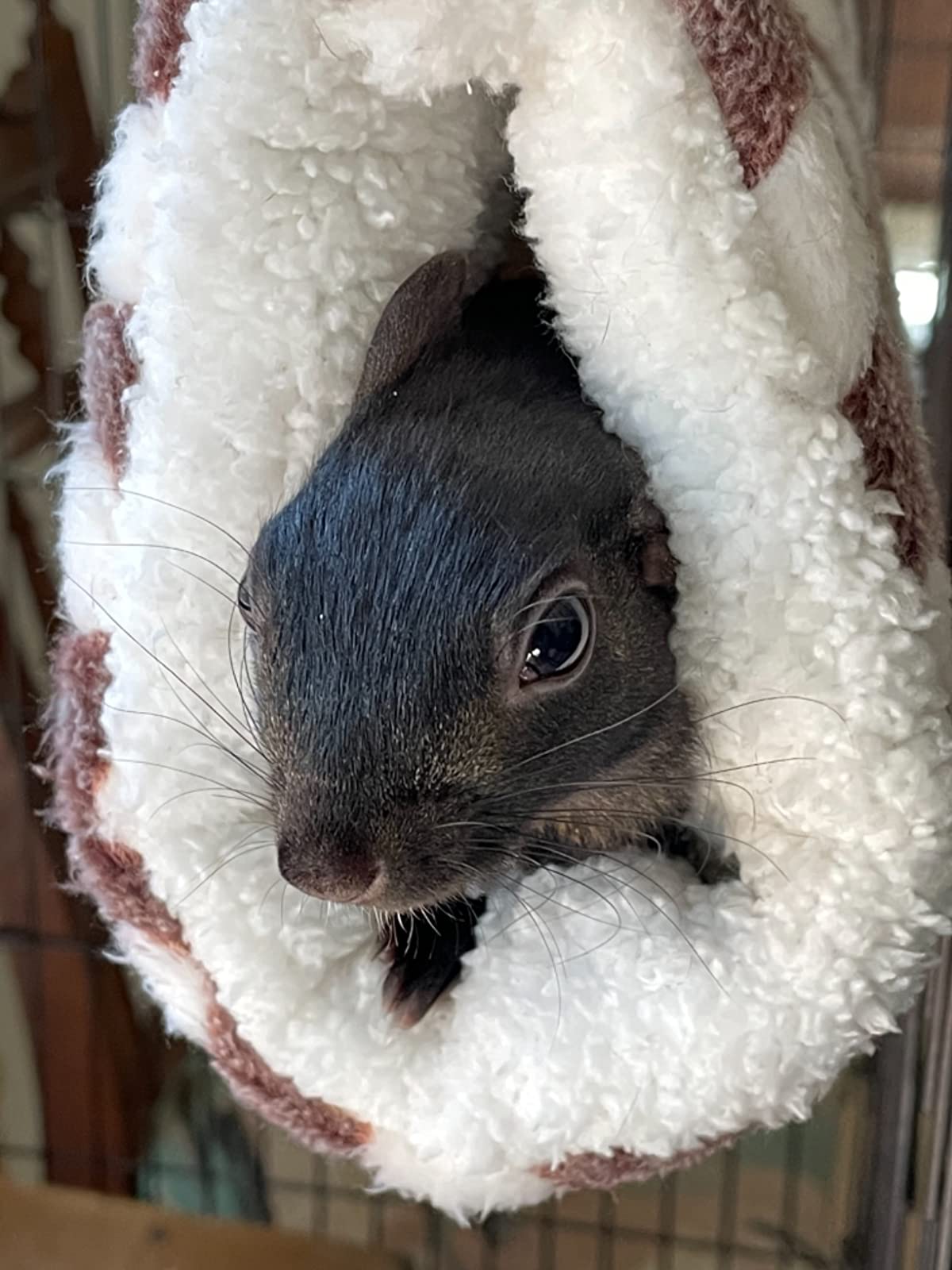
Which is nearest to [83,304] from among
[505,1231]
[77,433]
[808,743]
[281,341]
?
[77,433]

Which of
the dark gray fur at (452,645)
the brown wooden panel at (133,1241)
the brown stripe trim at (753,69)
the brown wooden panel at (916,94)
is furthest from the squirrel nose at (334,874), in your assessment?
the brown wooden panel at (916,94)

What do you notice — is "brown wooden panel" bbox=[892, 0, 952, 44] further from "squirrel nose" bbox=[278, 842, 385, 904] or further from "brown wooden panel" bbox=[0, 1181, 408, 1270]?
"brown wooden panel" bbox=[0, 1181, 408, 1270]

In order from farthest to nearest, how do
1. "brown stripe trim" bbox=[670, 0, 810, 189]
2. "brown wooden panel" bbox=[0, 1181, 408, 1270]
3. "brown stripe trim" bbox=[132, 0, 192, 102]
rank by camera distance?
"brown wooden panel" bbox=[0, 1181, 408, 1270]
"brown stripe trim" bbox=[132, 0, 192, 102]
"brown stripe trim" bbox=[670, 0, 810, 189]

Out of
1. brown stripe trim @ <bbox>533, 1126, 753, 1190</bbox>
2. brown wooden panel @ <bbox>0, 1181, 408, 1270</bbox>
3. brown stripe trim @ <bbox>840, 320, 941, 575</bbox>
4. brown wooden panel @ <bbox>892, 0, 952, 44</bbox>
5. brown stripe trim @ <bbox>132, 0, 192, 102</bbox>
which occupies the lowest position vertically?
brown wooden panel @ <bbox>0, 1181, 408, 1270</bbox>

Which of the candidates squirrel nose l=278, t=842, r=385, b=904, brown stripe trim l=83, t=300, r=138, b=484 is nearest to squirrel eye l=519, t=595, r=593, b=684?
squirrel nose l=278, t=842, r=385, b=904

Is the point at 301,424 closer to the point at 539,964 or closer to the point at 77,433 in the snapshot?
→ the point at 77,433

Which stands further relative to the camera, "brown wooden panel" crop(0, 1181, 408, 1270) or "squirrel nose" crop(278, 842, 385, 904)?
"brown wooden panel" crop(0, 1181, 408, 1270)

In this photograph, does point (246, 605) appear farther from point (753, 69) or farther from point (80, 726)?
point (753, 69)

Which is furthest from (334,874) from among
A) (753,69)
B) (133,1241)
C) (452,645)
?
(133,1241)

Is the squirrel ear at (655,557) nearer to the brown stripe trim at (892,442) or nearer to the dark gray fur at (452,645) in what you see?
the dark gray fur at (452,645)
